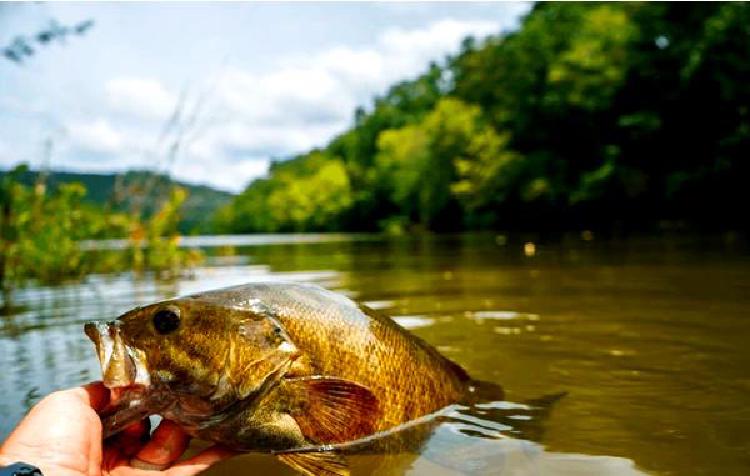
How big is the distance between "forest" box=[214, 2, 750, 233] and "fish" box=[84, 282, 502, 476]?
3189cm

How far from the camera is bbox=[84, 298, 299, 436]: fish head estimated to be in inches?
100

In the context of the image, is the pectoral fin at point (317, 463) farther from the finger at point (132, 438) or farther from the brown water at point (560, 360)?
the finger at point (132, 438)

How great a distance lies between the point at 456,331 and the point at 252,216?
126651 mm

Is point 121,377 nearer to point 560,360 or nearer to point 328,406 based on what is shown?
point 328,406

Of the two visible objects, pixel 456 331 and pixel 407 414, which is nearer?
pixel 407 414

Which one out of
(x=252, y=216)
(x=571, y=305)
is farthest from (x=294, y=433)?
(x=252, y=216)

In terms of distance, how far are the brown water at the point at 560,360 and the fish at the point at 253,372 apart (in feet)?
0.87

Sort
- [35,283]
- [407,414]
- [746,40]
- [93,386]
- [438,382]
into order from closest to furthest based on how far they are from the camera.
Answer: [93,386], [407,414], [438,382], [35,283], [746,40]

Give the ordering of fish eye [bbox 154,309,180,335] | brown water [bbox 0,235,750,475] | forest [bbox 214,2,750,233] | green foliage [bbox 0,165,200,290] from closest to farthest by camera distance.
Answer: fish eye [bbox 154,309,180,335]
brown water [bbox 0,235,750,475]
green foliage [bbox 0,165,200,290]
forest [bbox 214,2,750,233]

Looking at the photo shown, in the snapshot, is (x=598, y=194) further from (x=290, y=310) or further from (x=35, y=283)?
(x=290, y=310)

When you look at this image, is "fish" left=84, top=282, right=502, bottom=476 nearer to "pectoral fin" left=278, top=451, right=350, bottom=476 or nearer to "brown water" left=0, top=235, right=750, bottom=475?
"pectoral fin" left=278, top=451, right=350, bottom=476

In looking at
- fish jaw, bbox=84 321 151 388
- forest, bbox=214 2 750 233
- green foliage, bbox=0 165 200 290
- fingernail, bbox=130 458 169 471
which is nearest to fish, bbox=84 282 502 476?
fish jaw, bbox=84 321 151 388

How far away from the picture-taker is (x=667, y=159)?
37.7 m

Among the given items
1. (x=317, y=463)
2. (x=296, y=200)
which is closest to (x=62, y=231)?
(x=317, y=463)
